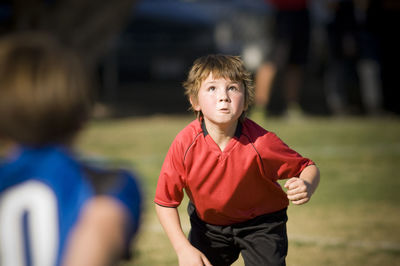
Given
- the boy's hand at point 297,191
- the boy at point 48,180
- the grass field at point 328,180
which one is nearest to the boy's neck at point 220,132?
the boy's hand at point 297,191

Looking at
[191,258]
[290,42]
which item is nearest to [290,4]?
[290,42]

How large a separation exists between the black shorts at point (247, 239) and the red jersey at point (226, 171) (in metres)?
0.07

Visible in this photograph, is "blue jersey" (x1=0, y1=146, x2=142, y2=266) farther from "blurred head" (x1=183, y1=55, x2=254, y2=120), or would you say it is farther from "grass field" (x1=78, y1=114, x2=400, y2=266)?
"blurred head" (x1=183, y1=55, x2=254, y2=120)

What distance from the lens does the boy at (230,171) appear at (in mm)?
2512

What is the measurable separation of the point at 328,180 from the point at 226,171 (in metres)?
3.17

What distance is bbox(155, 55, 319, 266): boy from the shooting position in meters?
2.51

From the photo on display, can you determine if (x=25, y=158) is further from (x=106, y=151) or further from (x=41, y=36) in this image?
(x=106, y=151)

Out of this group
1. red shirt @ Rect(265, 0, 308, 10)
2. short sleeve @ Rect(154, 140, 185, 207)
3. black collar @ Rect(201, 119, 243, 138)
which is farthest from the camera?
red shirt @ Rect(265, 0, 308, 10)

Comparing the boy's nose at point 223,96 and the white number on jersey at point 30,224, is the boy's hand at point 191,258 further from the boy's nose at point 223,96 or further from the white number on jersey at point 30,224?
the white number on jersey at point 30,224

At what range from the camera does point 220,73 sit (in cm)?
255

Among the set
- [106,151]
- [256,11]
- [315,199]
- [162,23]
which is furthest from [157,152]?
[256,11]

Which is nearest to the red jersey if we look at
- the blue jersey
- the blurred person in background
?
the blue jersey

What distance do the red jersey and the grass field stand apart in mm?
565

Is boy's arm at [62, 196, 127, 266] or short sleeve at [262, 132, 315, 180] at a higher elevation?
boy's arm at [62, 196, 127, 266]
